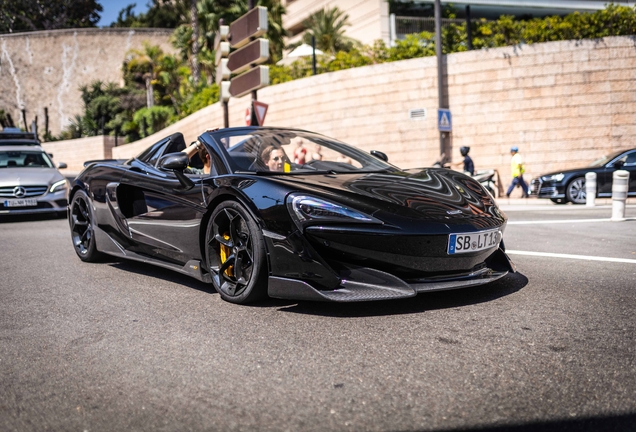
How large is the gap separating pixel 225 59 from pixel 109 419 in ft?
45.0

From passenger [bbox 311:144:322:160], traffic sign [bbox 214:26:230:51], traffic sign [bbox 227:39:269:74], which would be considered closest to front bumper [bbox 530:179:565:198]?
traffic sign [bbox 227:39:269:74]

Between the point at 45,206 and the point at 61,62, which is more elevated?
the point at 61,62

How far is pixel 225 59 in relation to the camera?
1533 cm

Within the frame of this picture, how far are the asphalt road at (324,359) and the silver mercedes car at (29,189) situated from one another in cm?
705

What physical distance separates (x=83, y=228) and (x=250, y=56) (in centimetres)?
871

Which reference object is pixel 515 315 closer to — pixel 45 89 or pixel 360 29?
pixel 360 29

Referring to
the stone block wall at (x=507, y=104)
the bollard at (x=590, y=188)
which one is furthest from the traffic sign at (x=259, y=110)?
the bollard at (x=590, y=188)

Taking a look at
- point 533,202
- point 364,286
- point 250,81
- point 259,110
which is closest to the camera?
point 364,286

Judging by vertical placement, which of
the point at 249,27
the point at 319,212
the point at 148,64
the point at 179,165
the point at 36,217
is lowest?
the point at 36,217

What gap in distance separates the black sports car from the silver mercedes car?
6.79 metres

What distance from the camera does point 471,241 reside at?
12.5 ft

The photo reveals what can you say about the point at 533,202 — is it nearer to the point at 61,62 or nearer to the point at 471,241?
the point at 471,241

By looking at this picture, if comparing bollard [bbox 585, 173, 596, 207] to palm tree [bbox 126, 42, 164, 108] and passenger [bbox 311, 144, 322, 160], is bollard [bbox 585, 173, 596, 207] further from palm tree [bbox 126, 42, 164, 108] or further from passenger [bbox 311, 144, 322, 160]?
palm tree [bbox 126, 42, 164, 108]

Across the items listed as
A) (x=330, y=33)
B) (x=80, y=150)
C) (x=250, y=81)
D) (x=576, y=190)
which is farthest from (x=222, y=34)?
(x=80, y=150)
